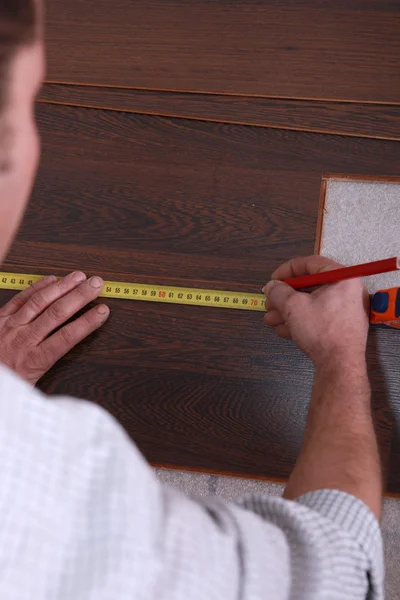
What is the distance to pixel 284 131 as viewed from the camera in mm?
1302

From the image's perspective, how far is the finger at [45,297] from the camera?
4.26ft

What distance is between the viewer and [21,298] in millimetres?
1331

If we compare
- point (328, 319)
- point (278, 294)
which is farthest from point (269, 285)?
point (328, 319)

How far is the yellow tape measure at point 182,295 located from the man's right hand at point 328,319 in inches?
6.6

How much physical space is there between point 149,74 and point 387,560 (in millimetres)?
1304

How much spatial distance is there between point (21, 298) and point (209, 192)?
0.52 meters

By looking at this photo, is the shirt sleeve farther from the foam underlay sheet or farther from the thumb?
the foam underlay sheet

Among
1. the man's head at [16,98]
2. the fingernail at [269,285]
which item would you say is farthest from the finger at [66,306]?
the man's head at [16,98]

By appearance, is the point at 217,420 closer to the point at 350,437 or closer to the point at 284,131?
the point at 350,437

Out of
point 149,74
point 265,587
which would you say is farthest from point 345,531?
point 149,74

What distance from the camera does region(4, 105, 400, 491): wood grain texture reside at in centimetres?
128

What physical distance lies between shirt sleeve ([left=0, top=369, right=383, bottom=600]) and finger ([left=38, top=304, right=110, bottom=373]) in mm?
696

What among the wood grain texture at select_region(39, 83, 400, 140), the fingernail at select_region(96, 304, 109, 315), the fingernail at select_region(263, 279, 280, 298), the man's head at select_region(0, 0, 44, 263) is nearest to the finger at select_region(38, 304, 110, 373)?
the fingernail at select_region(96, 304, 109, 315)

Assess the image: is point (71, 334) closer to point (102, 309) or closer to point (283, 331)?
point (102, 309)
